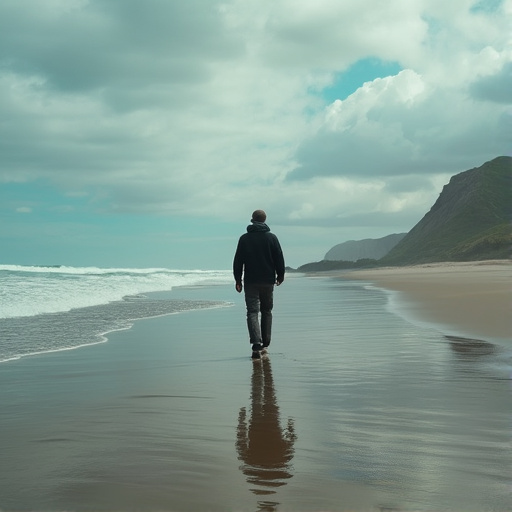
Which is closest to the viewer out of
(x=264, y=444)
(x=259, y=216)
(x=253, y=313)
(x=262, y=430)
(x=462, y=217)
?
(x=264, y=444)

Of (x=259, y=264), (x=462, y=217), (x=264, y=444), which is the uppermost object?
(x=462, y=217)

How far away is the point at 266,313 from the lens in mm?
10180

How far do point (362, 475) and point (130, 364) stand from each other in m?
5.76

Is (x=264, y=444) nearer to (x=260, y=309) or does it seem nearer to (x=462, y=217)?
(x=260, y=309)

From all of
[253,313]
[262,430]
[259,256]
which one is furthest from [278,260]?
[262,430]

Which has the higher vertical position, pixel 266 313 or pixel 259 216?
pixel 259 216

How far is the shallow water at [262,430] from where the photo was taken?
368 centimetres

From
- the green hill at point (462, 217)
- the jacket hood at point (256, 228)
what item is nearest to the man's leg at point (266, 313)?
the jacket hood at point (256, 228)

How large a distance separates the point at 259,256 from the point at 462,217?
143 metres

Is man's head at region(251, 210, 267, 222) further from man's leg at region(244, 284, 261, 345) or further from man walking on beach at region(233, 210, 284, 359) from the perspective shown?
man's leg at region(244, 284, 261, 345)

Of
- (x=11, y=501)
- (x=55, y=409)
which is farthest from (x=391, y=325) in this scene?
(x=11, y=501)

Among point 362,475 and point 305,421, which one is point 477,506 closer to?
point 362,475

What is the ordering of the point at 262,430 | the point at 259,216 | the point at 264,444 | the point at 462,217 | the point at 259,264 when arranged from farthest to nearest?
1. the point at 462,217
2. the point at 259,216
3. the point at 259,264
4. the point at 262,430
5. the point at 264,444

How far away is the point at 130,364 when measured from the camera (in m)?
9.10
